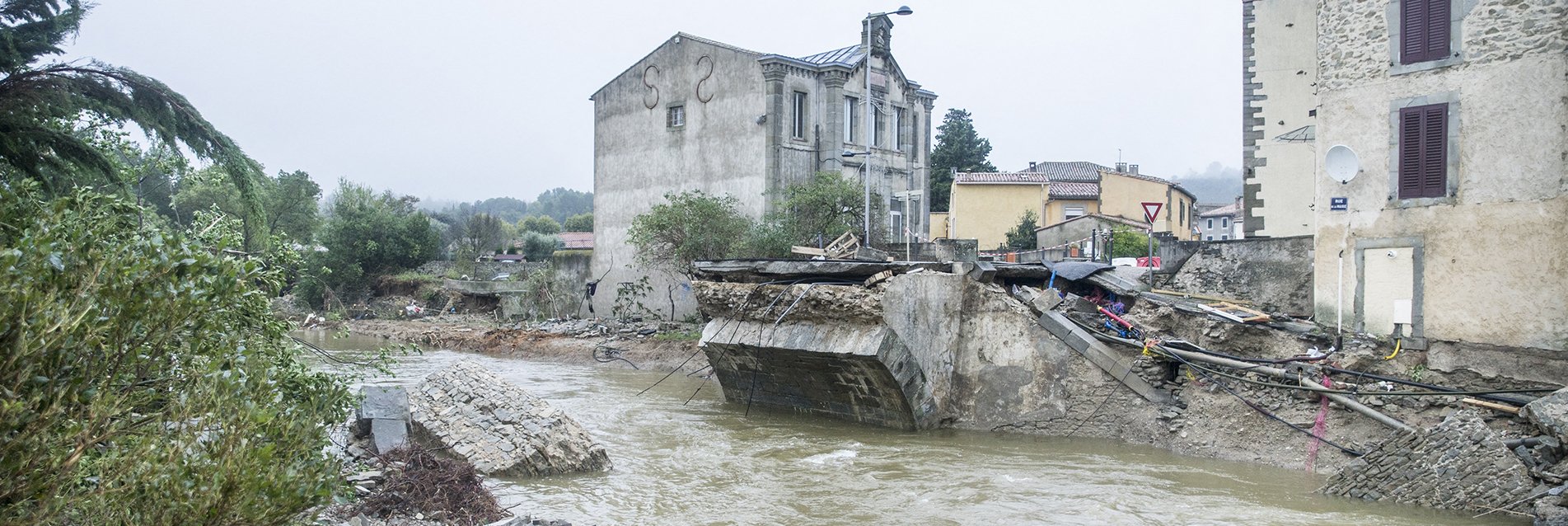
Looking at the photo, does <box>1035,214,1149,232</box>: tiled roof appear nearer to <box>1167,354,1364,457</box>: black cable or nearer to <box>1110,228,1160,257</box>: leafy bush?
<box>1110,228,1160,257</box>: leafy bush

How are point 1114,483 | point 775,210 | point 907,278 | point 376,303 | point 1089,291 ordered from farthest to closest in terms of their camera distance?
point 376,303, point 775,210, point 1089,291, point 907,278, point 1114,483

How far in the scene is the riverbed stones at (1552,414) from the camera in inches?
444

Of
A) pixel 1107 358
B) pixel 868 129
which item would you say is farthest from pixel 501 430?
pixel 868 129

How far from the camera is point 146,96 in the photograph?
822 centimetres

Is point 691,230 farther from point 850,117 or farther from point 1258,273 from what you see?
point 1258,273

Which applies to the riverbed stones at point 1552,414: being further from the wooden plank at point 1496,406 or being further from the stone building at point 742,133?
the stone building at point 742,133

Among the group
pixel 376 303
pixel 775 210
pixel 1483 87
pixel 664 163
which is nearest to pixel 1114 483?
pixel 1483 87

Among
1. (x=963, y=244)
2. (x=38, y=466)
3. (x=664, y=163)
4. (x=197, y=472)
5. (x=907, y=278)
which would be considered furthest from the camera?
(x=664, y=163)

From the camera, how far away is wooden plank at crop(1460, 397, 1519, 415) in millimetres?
12426

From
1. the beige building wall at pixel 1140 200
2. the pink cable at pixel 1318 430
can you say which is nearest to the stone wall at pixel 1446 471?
the pink cable at pixel 1318 430

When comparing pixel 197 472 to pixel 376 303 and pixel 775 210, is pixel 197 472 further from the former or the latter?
pixel 376 303

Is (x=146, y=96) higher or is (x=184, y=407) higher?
(x=146, y=96)

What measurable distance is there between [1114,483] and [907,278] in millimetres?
4935

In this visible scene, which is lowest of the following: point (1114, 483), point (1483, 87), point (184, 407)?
point (1114, 483)
